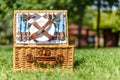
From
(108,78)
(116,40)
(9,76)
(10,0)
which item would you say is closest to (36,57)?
(9,76)

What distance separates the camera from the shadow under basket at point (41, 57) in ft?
37.2

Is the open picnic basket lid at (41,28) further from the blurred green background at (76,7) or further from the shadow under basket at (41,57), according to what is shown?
the blurred green background at (76,7)

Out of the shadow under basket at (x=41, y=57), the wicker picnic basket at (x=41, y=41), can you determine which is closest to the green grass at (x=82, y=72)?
the shadow under basket at (x=41, y=57)

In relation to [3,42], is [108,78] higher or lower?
higher

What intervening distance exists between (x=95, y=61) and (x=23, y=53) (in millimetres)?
2180

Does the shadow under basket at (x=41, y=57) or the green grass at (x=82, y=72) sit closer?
the green grass at (x=82, y=72)

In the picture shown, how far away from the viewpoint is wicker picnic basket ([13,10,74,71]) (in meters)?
11.3

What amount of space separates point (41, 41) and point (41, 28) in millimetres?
345

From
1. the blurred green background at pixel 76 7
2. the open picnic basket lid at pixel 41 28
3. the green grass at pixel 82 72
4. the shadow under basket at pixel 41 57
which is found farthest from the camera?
the blurred green background at pixel 76 7

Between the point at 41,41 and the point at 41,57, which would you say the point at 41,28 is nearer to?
the point at 41,41

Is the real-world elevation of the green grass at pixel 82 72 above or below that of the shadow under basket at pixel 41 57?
below

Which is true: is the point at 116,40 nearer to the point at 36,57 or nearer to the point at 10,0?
the point at 10,0

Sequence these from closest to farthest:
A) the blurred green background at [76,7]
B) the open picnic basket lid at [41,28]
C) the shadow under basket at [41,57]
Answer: the shadow under basket at [41,57] → the open picnic basket lid at [41,28] → the blurred green background at [76,7]

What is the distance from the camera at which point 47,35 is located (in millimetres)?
11781
